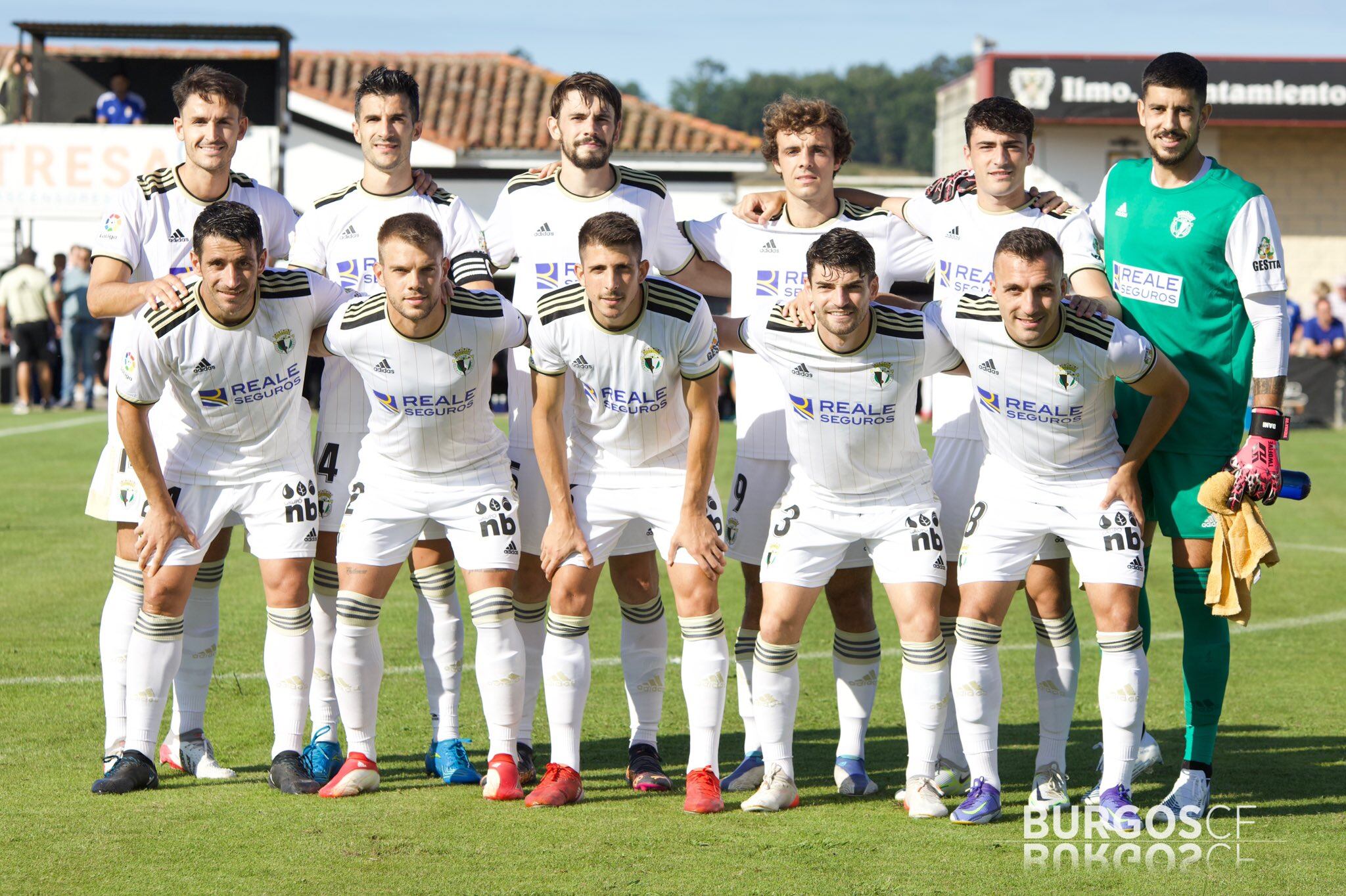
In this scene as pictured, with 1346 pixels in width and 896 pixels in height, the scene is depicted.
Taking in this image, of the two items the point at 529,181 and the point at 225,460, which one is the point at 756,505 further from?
the point at 225,460

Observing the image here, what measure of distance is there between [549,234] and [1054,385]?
2026mm

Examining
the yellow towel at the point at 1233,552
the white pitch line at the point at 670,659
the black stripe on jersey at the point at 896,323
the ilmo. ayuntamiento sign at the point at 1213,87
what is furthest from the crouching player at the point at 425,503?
the ilmo. ayuntamiento sign at the point at 1213,87

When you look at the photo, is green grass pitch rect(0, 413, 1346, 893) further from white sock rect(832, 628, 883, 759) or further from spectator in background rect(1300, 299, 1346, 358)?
spectator in background rect(1300, 299, 1346, 358)

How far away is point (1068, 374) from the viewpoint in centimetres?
495

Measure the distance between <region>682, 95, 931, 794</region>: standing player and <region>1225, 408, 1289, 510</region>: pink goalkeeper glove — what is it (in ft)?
4.42

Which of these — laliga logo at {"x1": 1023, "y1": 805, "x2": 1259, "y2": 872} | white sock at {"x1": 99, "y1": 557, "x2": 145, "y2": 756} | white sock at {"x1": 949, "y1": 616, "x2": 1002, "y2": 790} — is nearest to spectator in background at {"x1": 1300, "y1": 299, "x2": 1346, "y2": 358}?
→ laliga logo at {"x1": 1023, "y1": 805, "x2": 1259, "y2": 872}

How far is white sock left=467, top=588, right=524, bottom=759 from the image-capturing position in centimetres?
520

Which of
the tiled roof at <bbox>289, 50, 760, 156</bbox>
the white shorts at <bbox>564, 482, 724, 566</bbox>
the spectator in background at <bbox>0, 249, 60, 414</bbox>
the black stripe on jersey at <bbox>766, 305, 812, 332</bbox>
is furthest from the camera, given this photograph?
the tiled roof at <bbox>289, 50, 760, 156</bbox>

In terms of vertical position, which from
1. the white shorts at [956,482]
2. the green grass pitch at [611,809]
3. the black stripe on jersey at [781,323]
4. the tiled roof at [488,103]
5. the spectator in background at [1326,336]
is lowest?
the green grass pitch at [611,809]

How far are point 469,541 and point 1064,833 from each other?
231 centimetres

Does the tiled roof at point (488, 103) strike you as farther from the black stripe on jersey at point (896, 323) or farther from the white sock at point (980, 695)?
the white sock at point (980, 695)

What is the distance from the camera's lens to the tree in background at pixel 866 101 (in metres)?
109

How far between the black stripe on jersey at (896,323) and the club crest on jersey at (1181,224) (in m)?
1.00

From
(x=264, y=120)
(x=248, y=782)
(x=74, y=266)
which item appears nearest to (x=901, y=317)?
(x=248, y=782)
